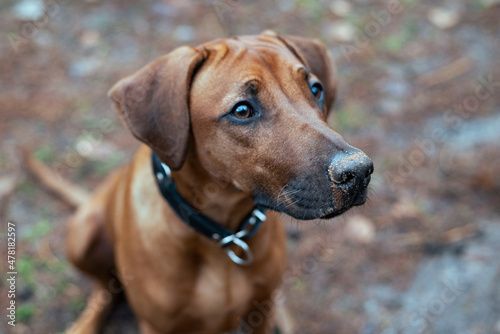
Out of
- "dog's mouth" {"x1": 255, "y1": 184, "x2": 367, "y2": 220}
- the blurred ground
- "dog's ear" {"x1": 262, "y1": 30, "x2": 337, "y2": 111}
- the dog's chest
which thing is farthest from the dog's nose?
the blurred ground

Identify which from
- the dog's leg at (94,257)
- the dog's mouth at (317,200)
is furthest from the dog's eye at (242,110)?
the dog's leg at (94,257)

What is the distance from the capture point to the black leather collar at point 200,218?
2.86m

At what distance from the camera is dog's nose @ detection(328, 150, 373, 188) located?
2283 millimetres

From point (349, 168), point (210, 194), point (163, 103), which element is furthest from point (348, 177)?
point (163, 103)

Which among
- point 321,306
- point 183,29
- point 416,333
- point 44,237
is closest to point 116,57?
point 183,29

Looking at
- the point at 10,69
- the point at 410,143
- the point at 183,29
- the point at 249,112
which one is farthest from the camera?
the point at 183,29

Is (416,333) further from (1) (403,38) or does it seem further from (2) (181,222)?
(1) (403,38)

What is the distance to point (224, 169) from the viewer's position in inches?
104

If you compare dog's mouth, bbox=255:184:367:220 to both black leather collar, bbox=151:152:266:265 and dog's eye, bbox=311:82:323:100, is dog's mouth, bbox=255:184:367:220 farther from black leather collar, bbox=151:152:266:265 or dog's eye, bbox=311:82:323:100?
dog's eye, bbox=311:82:323:100

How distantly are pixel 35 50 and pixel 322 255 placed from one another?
432cm

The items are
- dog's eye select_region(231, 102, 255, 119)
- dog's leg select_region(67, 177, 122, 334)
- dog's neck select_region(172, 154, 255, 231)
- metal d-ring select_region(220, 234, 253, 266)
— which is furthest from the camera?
dog's leg select_region(67, 177, 122, 334)

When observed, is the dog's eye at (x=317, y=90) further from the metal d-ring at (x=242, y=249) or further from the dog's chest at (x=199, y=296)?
the dog's chest at (x=199, y=296)

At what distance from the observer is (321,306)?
13.8 feet

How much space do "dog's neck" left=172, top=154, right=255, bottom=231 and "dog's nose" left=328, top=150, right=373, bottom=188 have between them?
2.22ft
